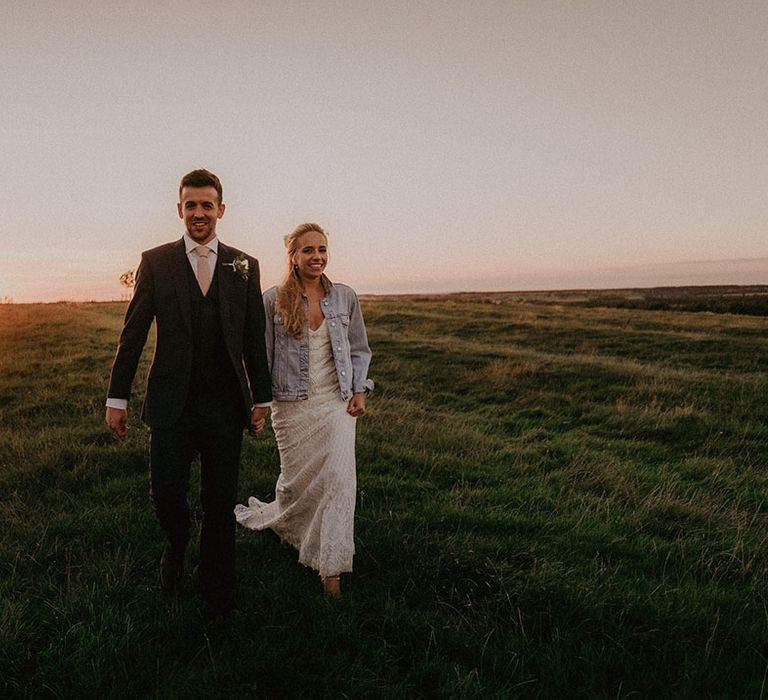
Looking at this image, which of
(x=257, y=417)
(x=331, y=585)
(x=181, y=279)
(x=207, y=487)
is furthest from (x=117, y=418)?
(x=331, y=585)

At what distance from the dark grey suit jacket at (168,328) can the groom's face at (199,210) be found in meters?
0.13

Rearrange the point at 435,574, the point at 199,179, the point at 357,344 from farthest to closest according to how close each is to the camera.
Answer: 1. the point at 357,344
2. the point at 435,574
3. the point at 199,179

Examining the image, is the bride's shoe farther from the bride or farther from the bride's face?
the bride's face

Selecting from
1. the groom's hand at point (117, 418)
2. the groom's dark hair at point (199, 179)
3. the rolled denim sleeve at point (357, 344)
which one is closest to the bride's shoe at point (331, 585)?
the rolled denim sleeve at point (357, 344)

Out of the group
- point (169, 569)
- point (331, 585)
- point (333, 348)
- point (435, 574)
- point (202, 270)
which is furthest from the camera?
point (333, 348)

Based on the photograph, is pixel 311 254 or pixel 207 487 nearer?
pixel 207 487

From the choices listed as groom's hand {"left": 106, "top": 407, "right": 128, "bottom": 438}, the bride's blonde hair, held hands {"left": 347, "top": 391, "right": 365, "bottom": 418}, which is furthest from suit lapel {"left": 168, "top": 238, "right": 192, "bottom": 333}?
held hands {"left": 347, "top": 391, "right": 365, "bottom": 418}

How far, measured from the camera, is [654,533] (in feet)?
19.4

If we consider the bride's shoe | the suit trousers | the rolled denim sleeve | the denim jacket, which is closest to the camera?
the suit trousers

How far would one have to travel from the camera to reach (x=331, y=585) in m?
4.36

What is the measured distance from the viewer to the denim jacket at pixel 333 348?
15.7 feet

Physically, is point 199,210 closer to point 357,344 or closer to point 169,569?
point 357,344

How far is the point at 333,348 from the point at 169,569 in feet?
6.82

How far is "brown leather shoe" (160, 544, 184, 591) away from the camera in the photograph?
13.9 ft
